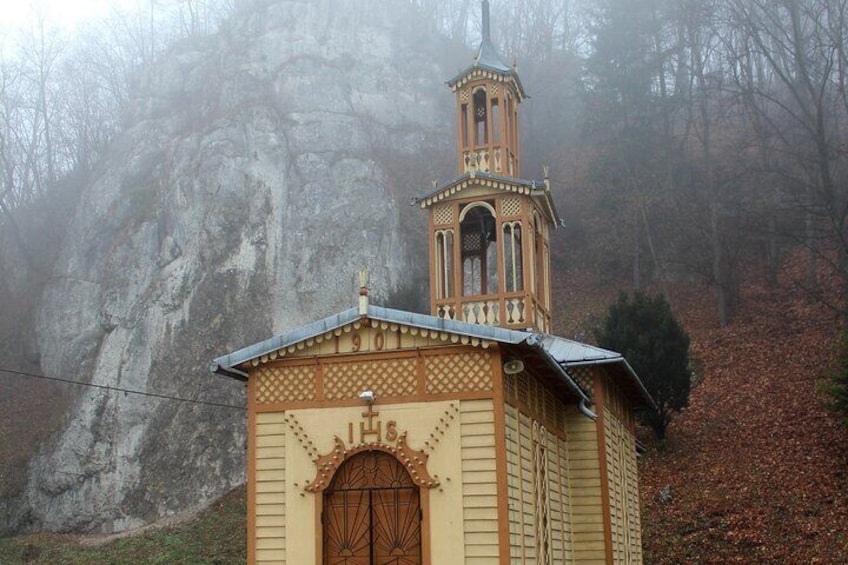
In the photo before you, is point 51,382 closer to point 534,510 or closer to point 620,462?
point 620,462

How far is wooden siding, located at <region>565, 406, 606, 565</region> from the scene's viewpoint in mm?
19531

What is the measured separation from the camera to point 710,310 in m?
39.2

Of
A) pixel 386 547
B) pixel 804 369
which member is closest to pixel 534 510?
pixel 386 547

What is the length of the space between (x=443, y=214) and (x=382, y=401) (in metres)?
8.19

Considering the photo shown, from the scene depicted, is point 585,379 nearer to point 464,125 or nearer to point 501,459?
point 501,459

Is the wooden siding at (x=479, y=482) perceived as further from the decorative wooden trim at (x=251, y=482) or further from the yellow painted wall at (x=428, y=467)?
the decorative wooden trim at (x=251, y=482)

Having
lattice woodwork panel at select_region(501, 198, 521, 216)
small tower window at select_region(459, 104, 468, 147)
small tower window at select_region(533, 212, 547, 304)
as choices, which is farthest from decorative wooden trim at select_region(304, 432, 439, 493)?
small tower window at select_region(459, 104, 468, 147)

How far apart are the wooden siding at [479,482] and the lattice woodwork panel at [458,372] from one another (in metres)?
0.27

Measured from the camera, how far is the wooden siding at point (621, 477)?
2047 centimetres

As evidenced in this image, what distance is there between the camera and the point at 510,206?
22297 mm

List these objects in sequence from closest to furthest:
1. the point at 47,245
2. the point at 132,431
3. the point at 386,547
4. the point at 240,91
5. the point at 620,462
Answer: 1. the point at 386,547
2. the point at 620,462
3. the point at 132,431
4. the point at 240,91
5. the point at 47,245

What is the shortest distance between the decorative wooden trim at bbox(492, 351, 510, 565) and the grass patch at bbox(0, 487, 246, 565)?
16326mm

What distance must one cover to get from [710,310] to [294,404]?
27083mm

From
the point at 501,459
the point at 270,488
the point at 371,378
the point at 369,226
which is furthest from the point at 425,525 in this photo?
the point at 369,226
